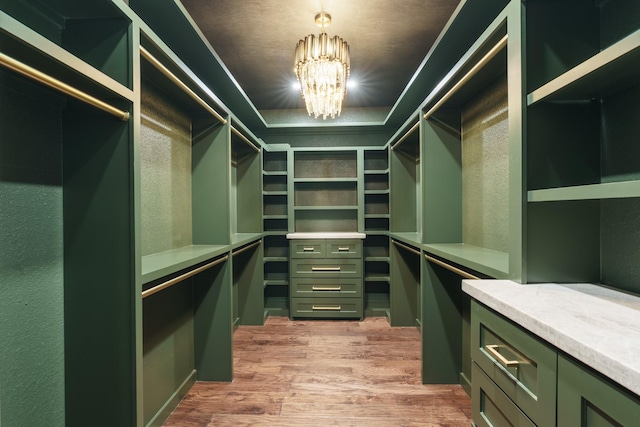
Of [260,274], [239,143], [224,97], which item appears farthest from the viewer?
[260,274]

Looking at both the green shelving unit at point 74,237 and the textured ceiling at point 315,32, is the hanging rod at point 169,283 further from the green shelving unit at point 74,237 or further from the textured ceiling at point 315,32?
the textured ceiling at point 315,32

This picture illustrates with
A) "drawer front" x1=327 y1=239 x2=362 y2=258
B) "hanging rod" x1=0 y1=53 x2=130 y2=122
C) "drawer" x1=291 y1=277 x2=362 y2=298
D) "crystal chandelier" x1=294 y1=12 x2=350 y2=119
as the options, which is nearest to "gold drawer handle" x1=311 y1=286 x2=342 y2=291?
"drawer" x1=291 y1=277 x2=362 y2=298

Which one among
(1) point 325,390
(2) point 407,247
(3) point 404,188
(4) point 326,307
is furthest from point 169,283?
(3) point 404,188

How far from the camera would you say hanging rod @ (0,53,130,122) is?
2.23 feet

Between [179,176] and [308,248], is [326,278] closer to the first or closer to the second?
[308,248]

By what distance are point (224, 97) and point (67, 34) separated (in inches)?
55.8

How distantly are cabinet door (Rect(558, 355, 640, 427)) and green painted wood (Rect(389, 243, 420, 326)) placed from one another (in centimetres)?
239

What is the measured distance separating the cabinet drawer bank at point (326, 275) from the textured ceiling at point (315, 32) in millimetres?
1613

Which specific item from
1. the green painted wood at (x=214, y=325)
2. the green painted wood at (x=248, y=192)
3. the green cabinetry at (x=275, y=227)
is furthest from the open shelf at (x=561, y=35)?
the green cabinetry at (x=275, y=227)

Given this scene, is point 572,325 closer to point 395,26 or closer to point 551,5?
point 551,5

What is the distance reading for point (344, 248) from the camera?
3166 millimetres

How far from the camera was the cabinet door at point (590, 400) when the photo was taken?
1.74 feet

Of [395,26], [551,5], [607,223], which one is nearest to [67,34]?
[551,5]

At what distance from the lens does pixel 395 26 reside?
2113 millimetres
